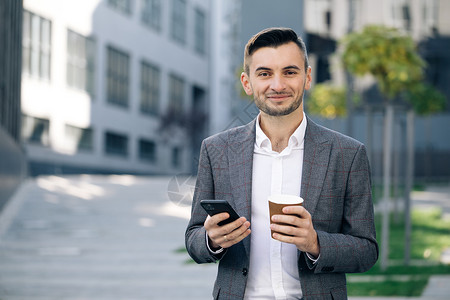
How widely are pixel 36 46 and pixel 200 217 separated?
33.1 metres

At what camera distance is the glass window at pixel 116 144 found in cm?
4184

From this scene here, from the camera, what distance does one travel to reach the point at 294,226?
2.16 m

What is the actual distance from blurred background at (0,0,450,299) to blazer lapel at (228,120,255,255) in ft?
15.2

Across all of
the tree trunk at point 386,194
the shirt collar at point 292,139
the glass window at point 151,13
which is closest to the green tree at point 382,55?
the tree trunk at point 386,194

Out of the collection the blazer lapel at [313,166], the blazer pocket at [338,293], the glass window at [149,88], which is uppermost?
the glass window at [149,88]

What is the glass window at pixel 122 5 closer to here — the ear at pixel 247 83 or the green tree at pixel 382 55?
the green tree at pixel 382 55

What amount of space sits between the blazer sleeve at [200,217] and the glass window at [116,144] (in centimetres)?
3951

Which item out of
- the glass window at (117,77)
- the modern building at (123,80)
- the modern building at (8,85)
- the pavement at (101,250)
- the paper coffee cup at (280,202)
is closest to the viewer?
the paper coffee cup at (280,202)

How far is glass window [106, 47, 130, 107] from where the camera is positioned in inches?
1645

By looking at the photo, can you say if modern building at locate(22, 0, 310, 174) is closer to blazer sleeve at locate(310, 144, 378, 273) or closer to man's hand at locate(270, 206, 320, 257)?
blazer sleeve at locate(310, 144, 378, 273)

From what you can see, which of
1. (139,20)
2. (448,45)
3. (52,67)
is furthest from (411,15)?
(139,20)

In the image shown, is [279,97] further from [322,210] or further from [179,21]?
[179,21]

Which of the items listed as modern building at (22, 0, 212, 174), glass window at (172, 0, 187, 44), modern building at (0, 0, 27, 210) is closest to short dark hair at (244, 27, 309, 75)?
modern building at (0, 0, 27, 210)

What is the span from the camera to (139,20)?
4450 centimetres
